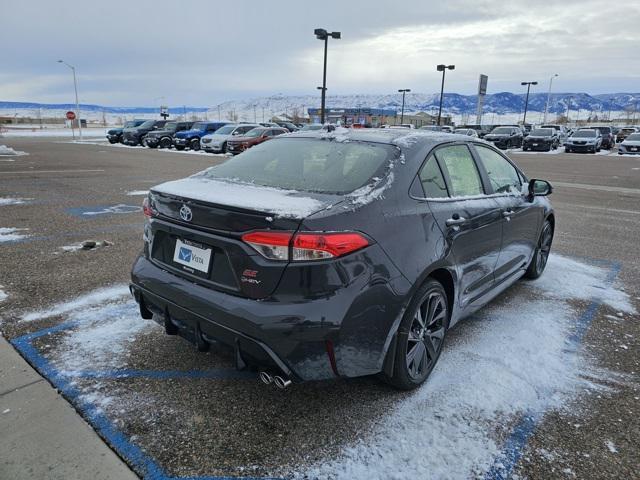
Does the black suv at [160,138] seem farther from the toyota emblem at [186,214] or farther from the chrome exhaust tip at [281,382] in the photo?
the chrome exhaust tip at [281,382]

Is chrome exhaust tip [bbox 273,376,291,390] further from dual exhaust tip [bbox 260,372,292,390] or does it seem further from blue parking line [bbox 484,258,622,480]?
blue parking line [bbox 484,258,622,480]

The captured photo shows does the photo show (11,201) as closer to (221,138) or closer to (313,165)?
(313,165)

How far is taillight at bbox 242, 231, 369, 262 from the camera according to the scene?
2354 millimetres

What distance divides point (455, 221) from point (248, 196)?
1418mm

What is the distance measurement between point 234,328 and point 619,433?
89.0 inches

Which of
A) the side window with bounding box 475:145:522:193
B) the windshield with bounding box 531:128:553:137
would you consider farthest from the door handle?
the windshield with bounding box 531:128:553:137

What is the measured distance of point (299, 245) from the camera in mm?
2350

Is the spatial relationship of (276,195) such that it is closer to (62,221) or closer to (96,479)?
(96,479)

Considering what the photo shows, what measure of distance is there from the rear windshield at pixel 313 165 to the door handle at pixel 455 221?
0.57 m

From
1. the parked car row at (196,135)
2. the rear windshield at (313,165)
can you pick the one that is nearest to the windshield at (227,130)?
the parked car row at (196,135)

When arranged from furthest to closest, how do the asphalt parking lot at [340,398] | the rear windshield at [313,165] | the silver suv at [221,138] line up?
the silver suv at [221,138] → the rear windshield at [313,165] → the asphalt parking lot at [340,398]

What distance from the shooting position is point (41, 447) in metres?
2.40

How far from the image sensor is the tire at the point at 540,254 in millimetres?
5082

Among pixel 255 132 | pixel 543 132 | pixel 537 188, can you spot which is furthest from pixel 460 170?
pixel 543 132
